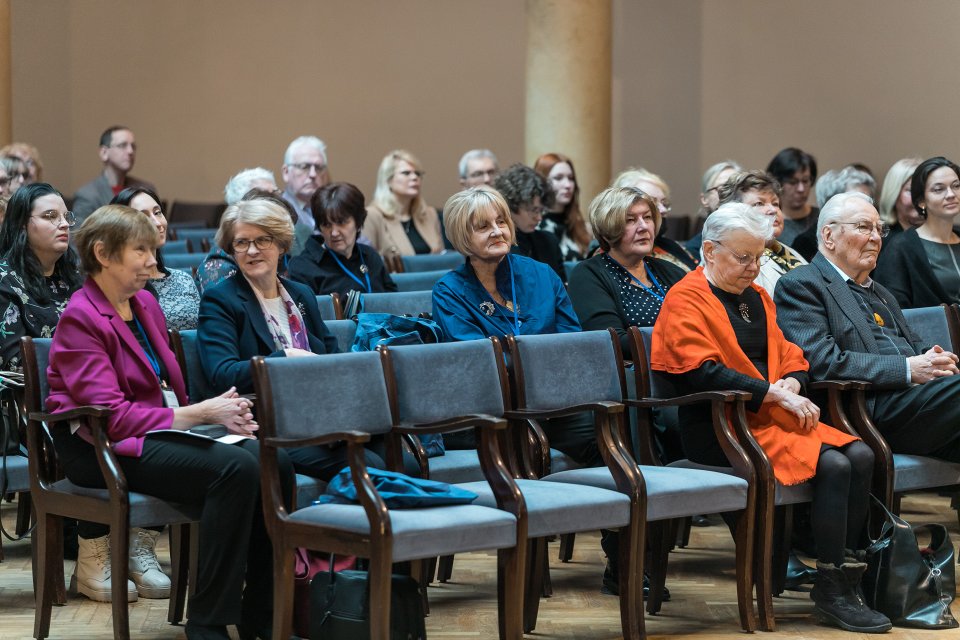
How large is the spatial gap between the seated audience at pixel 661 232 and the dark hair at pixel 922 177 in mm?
1003

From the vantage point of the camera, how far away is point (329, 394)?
12.1 feet

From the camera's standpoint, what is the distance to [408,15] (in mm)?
11164

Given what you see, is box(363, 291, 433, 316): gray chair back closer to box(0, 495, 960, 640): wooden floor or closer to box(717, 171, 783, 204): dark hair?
box(0, 495, 960, 640): wooden floor

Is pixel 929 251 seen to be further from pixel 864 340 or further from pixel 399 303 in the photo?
pixel 399 303

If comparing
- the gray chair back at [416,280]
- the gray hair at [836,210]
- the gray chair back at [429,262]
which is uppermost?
the gray hair at [836,210]

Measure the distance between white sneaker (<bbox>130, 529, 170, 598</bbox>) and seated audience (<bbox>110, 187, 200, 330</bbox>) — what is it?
78cm

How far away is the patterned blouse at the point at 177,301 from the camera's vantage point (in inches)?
195

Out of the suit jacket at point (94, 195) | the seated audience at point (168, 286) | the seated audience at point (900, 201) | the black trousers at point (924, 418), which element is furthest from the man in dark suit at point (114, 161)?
the black trousers at point (924, 418)

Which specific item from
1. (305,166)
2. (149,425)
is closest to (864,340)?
(149,425)

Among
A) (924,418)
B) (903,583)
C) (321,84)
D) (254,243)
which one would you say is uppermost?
(321,84)

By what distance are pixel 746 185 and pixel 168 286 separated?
2.30 meters

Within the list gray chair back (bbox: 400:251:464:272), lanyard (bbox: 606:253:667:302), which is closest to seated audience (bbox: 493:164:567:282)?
gray chair back (bbox: 400:251:464:272)

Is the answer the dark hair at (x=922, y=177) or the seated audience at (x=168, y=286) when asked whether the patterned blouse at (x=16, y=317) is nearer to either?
the seated audience at (x=168, y=286)

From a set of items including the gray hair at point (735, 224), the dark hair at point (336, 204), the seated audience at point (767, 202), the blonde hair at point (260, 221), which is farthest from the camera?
the dark hair at point (336, 204)
